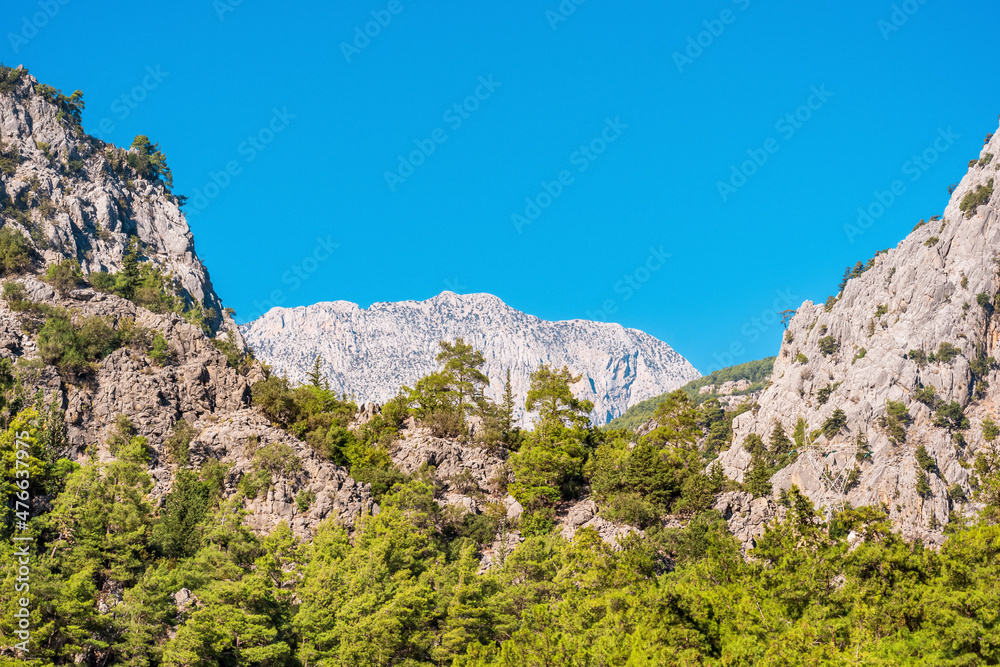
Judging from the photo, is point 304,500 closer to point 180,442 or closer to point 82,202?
point 180,442

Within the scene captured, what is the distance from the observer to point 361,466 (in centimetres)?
7075

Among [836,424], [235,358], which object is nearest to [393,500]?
[235,358]

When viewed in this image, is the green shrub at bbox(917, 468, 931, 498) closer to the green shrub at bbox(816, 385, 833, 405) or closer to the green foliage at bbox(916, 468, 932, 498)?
the green foliage at bbox(916, 468, 932, 498)

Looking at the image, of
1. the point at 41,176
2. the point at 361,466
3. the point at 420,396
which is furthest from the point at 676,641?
the point at 41,176

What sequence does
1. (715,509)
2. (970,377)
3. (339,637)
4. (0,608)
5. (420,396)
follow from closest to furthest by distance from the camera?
1. (0,608)
2. (339,637)
3. (715,509)
4. (420,396)
5. (970,377)

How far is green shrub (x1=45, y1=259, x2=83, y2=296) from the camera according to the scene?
7888 centimetres

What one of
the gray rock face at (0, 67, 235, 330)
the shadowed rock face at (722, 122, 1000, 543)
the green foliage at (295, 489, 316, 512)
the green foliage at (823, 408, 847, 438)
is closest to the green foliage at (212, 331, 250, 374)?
the green foliage at (295, 489, 316, 512)

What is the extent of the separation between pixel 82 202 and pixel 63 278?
31456mm

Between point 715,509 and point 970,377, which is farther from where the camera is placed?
point 970,377

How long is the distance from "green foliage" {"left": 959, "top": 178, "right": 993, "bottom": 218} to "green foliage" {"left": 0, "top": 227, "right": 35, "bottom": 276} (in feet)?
475

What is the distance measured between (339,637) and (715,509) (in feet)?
110

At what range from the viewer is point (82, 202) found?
106 m

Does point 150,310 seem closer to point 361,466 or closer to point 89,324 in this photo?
point 89,324

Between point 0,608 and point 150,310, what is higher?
point 150,310
